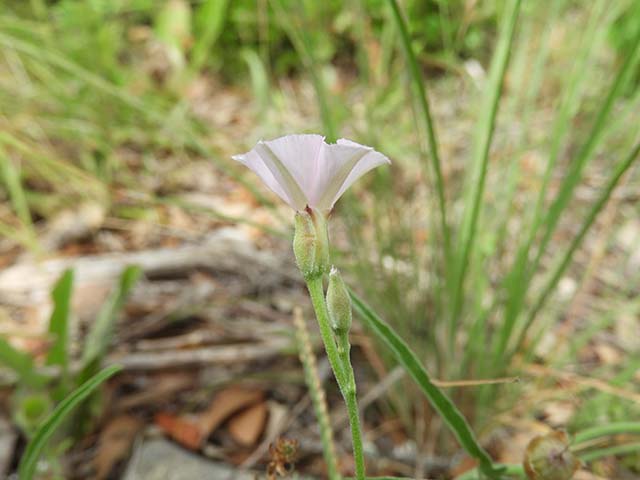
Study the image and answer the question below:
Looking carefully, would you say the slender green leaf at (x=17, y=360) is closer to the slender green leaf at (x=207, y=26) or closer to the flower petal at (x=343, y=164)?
the flower petal at (x=343, y=164)

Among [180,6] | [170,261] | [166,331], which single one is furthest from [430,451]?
[180,6]

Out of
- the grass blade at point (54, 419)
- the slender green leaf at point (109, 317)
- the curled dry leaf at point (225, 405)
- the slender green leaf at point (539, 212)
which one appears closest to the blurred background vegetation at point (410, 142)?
the slender green leaf at point (539, 212)

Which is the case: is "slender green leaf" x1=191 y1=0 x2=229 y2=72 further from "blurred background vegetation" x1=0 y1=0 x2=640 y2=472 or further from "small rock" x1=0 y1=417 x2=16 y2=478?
"small rock" x1=0 y1=417 x2=16 y2=478

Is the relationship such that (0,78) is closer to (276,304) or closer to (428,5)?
(276,304)

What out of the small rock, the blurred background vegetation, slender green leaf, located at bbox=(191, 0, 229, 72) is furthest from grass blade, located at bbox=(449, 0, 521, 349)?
slender green leaf, located at bbox=(191, 0, 229, 72)

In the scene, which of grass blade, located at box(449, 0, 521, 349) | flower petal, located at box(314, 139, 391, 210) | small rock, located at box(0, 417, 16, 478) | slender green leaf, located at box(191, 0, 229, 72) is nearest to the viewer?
flower petal, located at box(314, 139, 391, 210)

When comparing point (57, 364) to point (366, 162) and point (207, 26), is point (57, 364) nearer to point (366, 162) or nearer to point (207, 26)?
point (366, 162)
